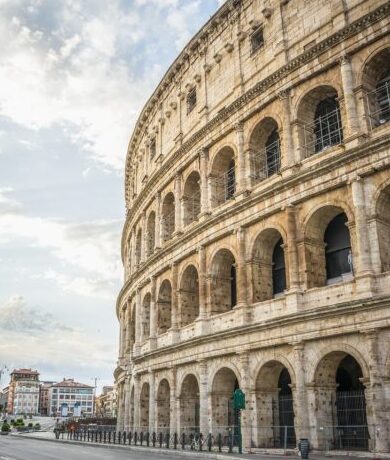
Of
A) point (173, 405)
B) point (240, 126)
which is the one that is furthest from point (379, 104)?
point (173, 405)

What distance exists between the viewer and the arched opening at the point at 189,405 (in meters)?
24.0

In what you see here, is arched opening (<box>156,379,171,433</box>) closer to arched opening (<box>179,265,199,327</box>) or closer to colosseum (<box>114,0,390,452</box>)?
colosseum (<box>114,0,390,452</box>)

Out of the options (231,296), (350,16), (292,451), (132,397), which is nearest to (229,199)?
(231,296)

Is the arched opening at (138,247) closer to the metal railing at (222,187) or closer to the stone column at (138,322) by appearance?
→ the stone column at (138,322)

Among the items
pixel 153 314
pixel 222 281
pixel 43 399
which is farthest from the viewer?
pixel 43 399

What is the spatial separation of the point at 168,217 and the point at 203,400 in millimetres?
10520

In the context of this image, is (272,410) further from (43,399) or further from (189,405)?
(43,399)

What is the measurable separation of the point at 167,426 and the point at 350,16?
1890 cm

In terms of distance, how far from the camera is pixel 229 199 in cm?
2319

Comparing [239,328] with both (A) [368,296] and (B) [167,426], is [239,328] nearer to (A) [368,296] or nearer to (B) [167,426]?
(A) [368,296]

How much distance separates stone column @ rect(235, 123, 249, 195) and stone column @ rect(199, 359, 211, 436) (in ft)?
23.1

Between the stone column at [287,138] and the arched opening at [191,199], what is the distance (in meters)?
6.69

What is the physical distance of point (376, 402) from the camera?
1580cm

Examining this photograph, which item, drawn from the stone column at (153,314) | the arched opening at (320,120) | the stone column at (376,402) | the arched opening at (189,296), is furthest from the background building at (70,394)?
the stone column at (376,402)
